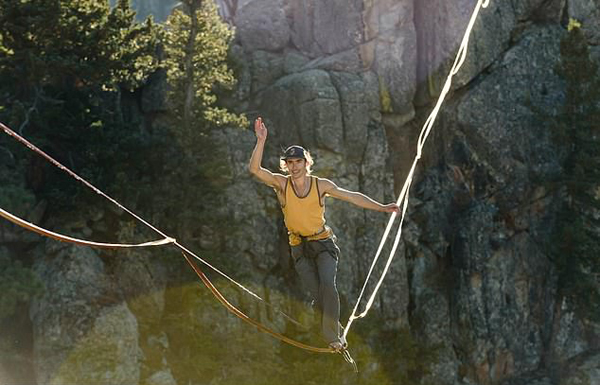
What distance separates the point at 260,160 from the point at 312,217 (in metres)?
1.26

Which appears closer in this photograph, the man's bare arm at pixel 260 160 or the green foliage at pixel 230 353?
the man's bare arm at pixel 260 160

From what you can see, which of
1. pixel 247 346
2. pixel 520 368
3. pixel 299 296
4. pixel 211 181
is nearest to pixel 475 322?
pixel 520 368

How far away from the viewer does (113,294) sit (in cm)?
2867

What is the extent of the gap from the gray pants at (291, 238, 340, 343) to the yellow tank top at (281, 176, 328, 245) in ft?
0.52

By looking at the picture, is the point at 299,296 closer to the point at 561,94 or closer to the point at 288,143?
the point at 288,143

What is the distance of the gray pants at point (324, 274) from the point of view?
10508 mm

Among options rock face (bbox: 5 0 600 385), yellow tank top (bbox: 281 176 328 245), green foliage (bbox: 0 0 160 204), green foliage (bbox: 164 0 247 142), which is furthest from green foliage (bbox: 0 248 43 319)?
yellow tank top (bbox: 281 176 328 245)

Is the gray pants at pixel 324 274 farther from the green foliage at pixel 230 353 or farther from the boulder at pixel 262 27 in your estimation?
the boulder at pixel 262 27

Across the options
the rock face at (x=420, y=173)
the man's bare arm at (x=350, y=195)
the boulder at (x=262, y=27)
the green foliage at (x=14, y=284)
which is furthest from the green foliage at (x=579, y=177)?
the man's bare arm at (x=350, y=195)

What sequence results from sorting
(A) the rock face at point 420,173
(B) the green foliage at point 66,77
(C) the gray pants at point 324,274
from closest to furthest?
(C) the gray pants at point 324,274 → (B) the green foliage at point 66,77 → (A) the rock face at point 420,173

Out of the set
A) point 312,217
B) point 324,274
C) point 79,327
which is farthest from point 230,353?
point 312,217

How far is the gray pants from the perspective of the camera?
34.5 feet

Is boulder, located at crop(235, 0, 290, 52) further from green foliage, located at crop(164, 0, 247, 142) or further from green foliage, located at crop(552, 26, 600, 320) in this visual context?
green foliage, located at crop(552, 26, 600, 320)

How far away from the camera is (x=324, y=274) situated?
10.5 m
